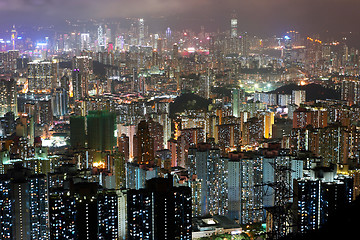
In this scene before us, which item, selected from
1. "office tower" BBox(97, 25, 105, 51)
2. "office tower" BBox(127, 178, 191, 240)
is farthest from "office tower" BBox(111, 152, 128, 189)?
"office tower" BBox(97, 25, 105, 51)

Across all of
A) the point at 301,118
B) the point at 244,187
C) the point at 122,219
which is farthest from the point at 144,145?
the point at 122,219

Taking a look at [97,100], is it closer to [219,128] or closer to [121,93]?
[121,93]

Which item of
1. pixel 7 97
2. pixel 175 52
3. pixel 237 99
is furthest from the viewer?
pixel 175 52

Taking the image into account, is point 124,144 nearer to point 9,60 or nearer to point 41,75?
point 9,60

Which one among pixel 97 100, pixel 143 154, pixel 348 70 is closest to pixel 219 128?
pixel 143 154

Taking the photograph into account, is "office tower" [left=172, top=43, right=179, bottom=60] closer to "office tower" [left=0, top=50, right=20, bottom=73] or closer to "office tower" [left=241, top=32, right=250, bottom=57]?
"office tower" [left=241, top=32, right=250, bottom=57]

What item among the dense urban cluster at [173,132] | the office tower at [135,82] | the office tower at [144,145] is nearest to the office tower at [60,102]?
the dense urban cluster at [173,132]

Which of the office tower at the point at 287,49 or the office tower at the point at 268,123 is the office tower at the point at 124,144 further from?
the office tower at the point at 287,49
